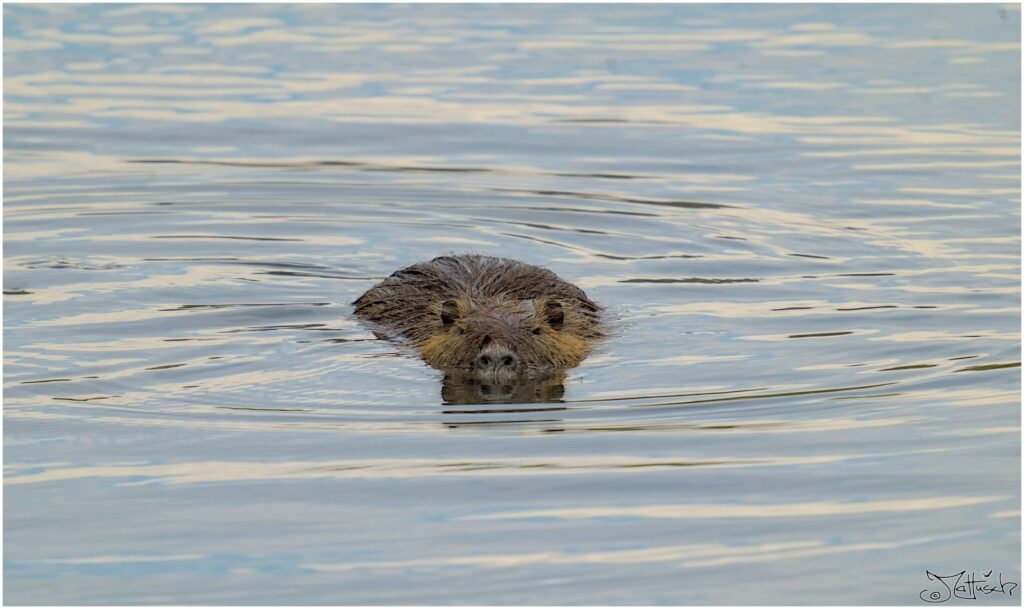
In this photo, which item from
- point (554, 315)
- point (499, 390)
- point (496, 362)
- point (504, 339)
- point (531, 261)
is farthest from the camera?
point (531, 261)

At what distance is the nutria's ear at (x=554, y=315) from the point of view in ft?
34.7

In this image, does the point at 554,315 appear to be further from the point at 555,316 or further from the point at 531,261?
the point at 531,261

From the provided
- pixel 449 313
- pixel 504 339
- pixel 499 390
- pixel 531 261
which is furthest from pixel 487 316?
pixel 531 261

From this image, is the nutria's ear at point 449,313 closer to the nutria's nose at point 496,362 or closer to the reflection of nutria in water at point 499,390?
the reflection of nutria in water at point 499,390

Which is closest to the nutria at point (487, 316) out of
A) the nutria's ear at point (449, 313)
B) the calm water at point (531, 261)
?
the nutria's ear at point (449, 313)

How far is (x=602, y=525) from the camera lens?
23.3 feet

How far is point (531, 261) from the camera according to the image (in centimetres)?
1311

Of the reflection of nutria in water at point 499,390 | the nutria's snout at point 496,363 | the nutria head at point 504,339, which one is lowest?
the reflection of nutria in water at point 499,390

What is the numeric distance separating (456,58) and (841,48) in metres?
4.55

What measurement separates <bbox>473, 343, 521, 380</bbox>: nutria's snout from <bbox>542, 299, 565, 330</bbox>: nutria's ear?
66cm

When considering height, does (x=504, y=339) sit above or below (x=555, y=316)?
below

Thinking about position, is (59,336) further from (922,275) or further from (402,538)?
(922,275)

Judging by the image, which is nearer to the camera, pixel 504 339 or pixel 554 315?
pixel 504 339

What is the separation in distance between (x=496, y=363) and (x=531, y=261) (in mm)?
3292
